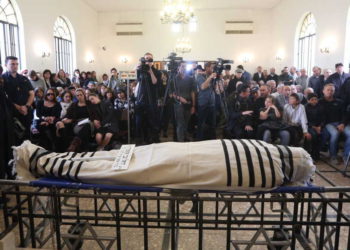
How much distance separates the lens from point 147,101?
522 cm

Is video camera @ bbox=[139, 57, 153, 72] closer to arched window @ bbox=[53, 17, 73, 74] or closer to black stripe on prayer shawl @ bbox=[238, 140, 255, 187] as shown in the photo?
black stripe on prayer shawl @ bbox=[238, 140, 255, 187]

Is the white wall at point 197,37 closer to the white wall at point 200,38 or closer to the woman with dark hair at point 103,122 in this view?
the white wall at point 200,38

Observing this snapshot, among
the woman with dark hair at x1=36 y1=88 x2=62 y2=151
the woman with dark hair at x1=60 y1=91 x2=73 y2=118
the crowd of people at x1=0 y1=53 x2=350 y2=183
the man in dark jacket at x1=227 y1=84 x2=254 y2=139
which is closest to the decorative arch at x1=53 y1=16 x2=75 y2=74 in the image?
the crowd of people at x1=0 y1=53 x2=350 y2=183

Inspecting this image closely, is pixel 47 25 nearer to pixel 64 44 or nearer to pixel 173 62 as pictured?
pixel 64 44

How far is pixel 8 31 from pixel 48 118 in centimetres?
404

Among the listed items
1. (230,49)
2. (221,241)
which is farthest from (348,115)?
(230,49)

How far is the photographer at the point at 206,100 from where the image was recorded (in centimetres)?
505

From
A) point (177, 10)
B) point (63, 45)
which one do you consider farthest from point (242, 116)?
point (63, 45)

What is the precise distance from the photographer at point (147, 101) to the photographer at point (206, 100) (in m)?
0.70

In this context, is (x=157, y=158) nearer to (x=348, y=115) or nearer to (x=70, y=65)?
(x=348, y=115)

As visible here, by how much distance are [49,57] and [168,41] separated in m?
5.64

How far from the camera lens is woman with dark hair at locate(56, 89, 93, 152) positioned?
4.50m

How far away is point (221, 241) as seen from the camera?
2.32 meters

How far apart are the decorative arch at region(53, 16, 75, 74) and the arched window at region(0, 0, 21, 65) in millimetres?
1839
